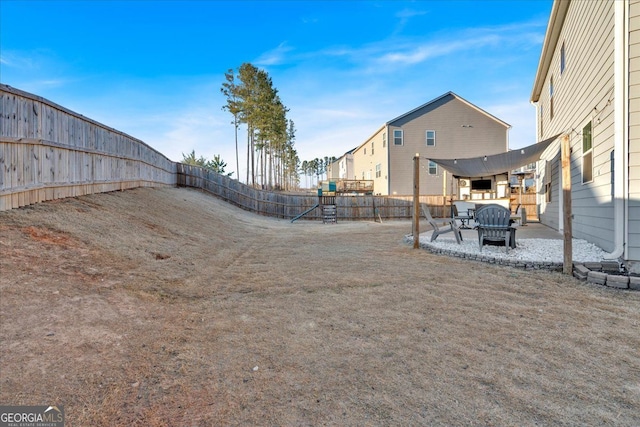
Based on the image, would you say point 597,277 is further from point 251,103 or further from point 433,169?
point 251,103

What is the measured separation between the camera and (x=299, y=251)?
736cm

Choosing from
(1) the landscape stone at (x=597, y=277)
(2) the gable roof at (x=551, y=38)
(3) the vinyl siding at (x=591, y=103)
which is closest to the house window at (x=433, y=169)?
(2) the gable roof at (x=551, y=38)

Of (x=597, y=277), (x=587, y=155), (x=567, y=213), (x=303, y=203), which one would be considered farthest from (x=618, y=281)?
(x=303, y=203)

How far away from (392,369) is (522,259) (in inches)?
185

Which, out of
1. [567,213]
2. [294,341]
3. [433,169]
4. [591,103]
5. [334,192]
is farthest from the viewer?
[334,192]

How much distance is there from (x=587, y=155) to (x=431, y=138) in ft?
55.1

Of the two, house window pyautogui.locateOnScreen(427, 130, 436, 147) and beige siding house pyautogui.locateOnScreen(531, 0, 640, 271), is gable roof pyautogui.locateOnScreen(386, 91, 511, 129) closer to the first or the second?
house window pyautogui.locateOnScreen(427, 130, 436, 147)

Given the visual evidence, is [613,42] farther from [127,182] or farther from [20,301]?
[127,182]

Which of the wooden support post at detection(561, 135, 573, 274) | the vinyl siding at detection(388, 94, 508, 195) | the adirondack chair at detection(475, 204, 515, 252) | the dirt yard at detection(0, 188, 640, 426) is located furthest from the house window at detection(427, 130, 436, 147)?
the dirt yard at detection(0, 188, 640, 426)

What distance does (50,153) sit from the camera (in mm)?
5543

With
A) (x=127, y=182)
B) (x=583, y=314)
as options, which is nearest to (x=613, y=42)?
(x=583, y=314)

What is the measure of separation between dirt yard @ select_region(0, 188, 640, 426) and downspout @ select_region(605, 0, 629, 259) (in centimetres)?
138

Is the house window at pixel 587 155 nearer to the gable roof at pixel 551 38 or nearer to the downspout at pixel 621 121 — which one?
the downspout at pixel 621 121

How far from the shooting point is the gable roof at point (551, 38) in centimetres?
857
